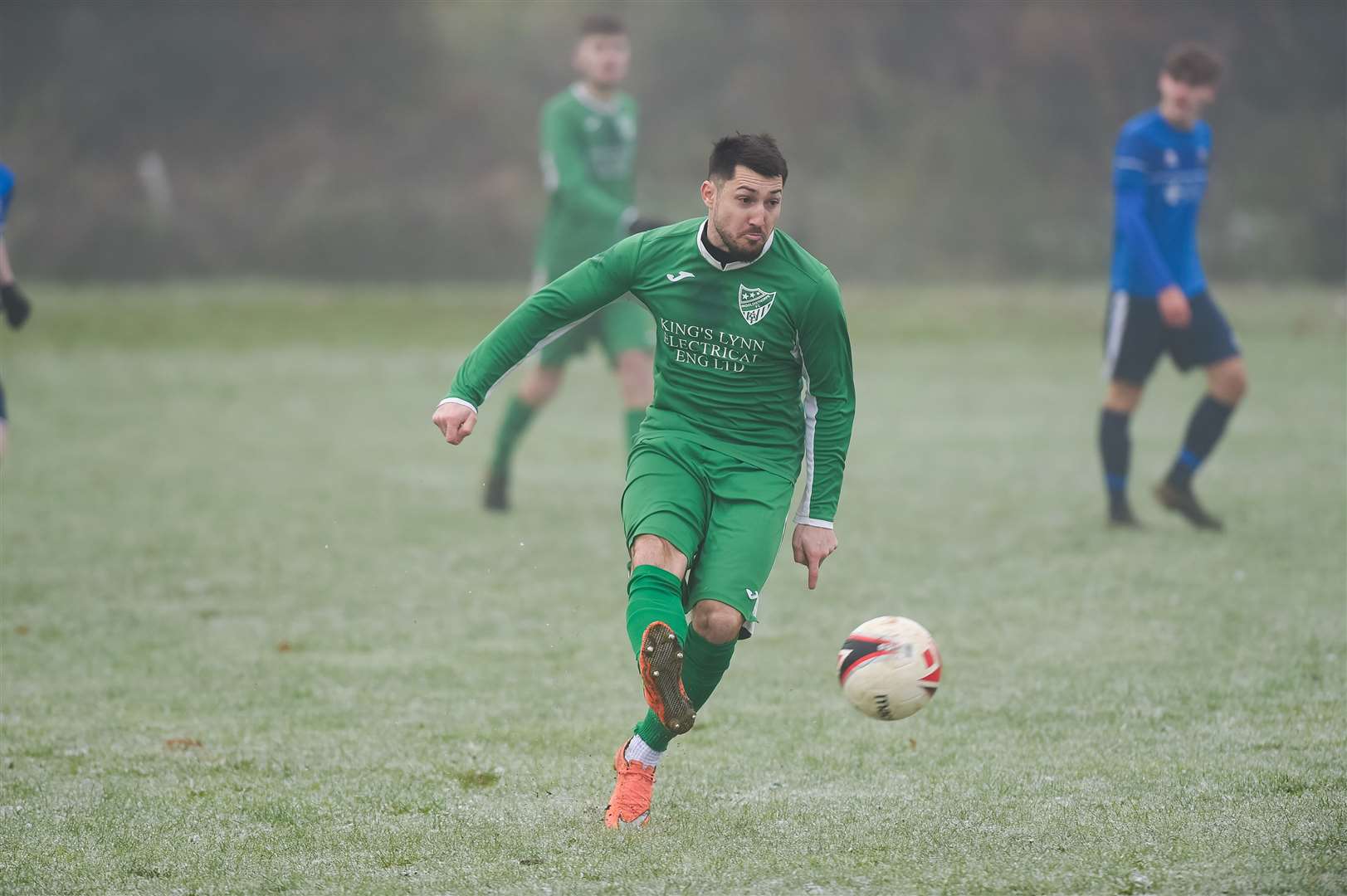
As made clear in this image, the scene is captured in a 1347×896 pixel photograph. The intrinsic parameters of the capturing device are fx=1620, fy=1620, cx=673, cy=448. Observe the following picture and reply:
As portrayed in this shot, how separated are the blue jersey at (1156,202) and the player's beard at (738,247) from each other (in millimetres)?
4623

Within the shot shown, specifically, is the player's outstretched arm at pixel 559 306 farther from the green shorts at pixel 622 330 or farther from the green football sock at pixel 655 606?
the green shorts at pixel 622 330

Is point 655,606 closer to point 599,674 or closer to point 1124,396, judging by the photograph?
point 599,674

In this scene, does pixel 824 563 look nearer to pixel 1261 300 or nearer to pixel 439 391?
pixel 439 391

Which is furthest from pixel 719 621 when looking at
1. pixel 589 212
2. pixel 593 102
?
pixel 593 102

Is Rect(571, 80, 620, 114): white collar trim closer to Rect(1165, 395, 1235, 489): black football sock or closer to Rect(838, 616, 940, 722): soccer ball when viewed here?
Rect(1165, 395, 1235, 489): black football sock

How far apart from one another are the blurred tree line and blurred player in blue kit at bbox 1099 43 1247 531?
517 inches

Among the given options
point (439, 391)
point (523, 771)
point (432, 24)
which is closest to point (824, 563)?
point (523, 771)

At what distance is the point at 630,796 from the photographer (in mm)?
4324

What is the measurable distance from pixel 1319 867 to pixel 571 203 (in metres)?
6.62

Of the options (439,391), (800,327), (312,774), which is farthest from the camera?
(439,391)

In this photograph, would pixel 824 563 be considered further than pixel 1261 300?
No

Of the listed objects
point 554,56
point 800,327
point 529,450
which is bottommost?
point 529,450

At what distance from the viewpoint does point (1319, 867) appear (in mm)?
3768

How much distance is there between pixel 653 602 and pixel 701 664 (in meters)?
0.35
